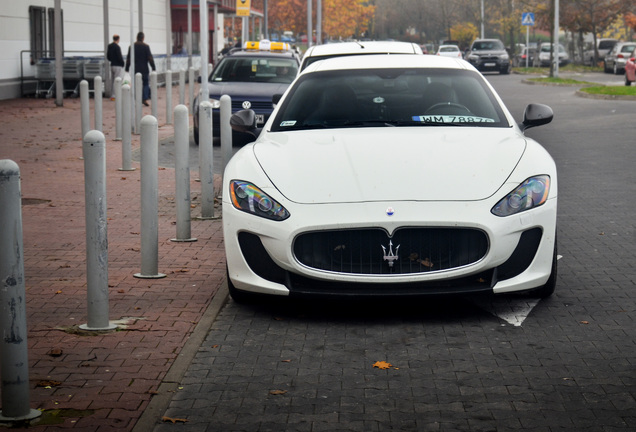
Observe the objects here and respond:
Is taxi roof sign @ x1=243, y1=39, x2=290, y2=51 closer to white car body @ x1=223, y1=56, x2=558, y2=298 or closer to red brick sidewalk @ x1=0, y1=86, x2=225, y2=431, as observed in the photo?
red brick sidewalk @ x1=0, y1=86, x2=225, y2=431

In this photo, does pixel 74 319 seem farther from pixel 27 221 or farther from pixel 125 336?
pixel 27 221

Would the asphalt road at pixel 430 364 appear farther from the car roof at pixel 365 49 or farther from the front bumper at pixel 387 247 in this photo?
the car roof at pixel 365 49

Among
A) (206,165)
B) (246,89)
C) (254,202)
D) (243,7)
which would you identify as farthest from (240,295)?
(243,7)

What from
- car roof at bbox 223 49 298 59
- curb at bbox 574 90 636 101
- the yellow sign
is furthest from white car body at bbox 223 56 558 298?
the yellow sign

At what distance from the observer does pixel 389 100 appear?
7879 mm

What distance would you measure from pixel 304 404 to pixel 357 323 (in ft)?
5.29

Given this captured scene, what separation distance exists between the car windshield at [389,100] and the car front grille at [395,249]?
1477mm

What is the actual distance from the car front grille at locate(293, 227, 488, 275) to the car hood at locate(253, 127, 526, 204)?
0.20 metres

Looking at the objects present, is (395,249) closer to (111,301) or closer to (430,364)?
(430,364)

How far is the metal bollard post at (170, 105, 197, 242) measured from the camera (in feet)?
28.9

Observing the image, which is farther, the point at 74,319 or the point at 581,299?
the point at 581,299

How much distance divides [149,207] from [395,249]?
1973 mm

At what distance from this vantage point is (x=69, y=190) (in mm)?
12492

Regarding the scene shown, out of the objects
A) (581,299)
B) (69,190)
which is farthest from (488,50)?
(581,299)
